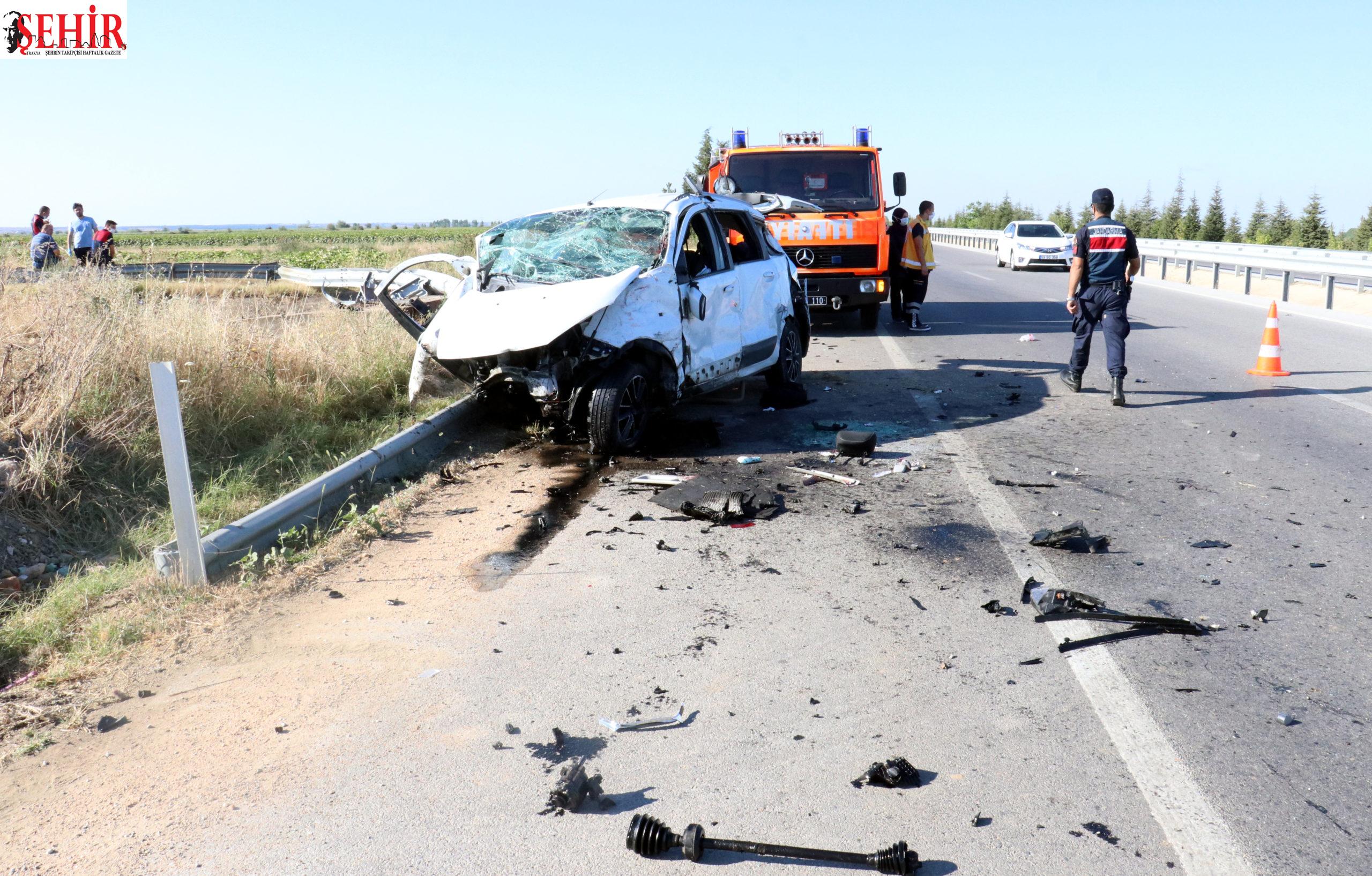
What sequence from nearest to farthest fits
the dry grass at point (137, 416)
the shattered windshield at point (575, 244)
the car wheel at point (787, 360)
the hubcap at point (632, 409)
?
the dry grass at point (137, 416), the hubcap at point (632, 409), the shattered windshield at point (575, 244), the car wheel at point (787, 360)

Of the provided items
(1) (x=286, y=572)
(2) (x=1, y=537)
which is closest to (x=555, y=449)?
(1) (x=286, y=572)

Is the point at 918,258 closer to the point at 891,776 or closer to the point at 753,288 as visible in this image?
the point at 753,288

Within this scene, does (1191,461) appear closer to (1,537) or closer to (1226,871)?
(1226,871)

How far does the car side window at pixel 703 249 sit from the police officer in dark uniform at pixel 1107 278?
333 cm

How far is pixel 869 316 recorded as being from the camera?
1549 cm

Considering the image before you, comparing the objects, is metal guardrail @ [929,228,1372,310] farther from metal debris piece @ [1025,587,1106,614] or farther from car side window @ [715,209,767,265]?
metal debris piece @ [1025,587,1106,614]

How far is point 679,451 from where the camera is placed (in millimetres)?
8000

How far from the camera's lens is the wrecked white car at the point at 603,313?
743 centimetres

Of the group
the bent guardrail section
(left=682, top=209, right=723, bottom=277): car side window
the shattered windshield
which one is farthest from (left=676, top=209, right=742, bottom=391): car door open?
the bent guardrail section

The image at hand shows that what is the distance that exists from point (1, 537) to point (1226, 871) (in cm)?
585

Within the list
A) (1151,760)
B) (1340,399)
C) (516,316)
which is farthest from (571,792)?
(1340,399)

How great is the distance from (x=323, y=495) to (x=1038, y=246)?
29814mm

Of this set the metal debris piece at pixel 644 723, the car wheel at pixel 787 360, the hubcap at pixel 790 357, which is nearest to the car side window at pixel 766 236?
the car wheel at pixel 787 360

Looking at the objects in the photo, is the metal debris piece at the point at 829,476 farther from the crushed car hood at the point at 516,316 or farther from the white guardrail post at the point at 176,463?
the white guardrail post at the point at 176,463
